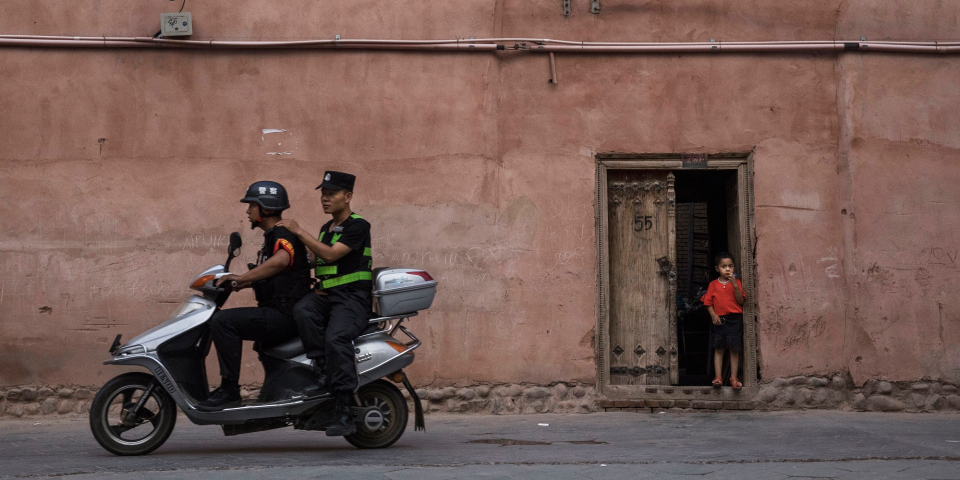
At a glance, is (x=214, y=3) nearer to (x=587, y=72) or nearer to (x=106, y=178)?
(x=106, y=178)

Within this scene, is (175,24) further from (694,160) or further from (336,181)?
(694,160)

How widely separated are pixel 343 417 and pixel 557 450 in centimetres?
143

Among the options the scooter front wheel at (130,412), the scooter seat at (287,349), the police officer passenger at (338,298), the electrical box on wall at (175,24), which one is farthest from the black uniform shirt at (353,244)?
the electrical box on wall at (175,24)

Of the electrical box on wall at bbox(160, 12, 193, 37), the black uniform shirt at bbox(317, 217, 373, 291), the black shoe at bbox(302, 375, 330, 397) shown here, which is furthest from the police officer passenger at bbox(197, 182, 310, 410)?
the electrical box on wall at bbox(160, 12, 193, 37)

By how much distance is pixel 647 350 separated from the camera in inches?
356

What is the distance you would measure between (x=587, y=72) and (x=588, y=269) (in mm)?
1801

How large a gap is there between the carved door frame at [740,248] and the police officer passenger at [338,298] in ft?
10.0

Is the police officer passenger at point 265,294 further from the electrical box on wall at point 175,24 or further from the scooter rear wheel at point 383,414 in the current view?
the electrical box on wall at point 175,24

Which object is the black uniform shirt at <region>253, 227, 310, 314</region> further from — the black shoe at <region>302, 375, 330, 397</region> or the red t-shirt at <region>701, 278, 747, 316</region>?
the red t-shirt at <region>701, 278, 747, 316</region>

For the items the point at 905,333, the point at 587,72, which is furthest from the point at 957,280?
the point at 587,72

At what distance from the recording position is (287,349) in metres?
6.09

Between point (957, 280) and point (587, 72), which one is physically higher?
point (587, 72)

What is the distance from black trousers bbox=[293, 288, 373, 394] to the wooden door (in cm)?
351

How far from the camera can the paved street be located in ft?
17.6
